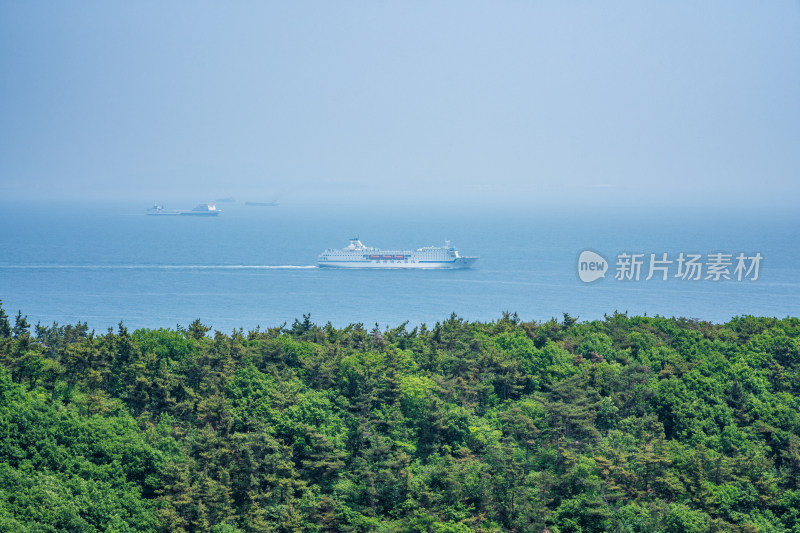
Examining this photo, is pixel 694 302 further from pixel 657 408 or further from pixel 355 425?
pixel 355 425

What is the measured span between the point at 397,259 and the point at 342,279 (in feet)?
41.9

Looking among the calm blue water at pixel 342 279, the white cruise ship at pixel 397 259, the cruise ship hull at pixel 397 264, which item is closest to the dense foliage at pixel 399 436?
the calm blue water at pixel 342 279

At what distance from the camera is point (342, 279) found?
9006 cm

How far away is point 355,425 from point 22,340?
14.7m

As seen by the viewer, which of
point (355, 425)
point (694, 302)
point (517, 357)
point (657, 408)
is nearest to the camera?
point (355, 425)

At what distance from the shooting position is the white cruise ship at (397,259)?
99.6m

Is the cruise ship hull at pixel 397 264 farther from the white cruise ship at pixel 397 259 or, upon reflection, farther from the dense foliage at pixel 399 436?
the dense foliage at pixel 399 436

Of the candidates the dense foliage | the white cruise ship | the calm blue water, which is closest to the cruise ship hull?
the white cruise ship

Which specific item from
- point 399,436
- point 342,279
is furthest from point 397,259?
point 399,436

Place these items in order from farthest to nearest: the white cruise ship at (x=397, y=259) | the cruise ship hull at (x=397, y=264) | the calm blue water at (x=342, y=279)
A: 1. the white cruise ship at (x=397, y=259)
2. the cruise ship hull at (x=397, y=264)
3. the calm blue water at (x=342, y=279)

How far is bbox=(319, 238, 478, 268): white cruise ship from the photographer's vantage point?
327ft

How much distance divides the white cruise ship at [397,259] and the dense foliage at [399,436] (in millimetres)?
63749

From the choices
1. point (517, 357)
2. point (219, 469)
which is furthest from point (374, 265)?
point (219, 469)

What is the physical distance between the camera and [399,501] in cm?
2450
